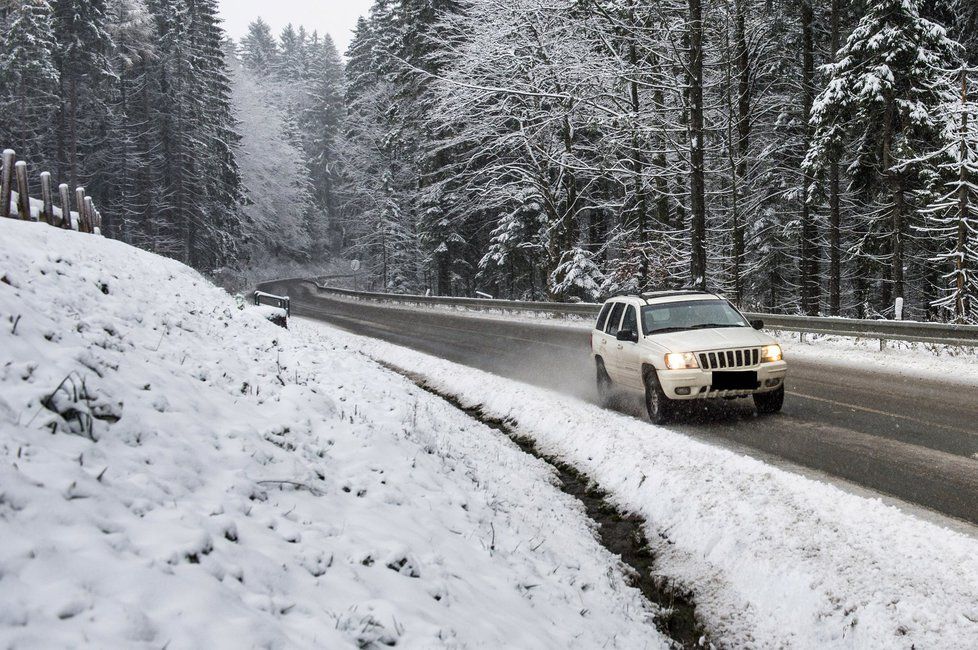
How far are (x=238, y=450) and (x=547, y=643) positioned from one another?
8.33 ft

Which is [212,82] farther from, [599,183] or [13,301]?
[13,301]

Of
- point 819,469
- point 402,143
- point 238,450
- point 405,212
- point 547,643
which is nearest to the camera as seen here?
point 547,643

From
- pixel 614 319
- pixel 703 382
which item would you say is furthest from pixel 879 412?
pixel 614 319

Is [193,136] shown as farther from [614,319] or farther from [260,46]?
[260,46]

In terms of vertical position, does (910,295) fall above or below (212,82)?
below

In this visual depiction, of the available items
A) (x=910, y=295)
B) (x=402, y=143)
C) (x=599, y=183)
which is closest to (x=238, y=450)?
(x=599, y=183)

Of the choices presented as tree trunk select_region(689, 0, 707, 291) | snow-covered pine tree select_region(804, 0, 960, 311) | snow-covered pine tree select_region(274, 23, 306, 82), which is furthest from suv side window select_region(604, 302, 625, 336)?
snow-covered pine tree select_region(274, 23, 306, 82)

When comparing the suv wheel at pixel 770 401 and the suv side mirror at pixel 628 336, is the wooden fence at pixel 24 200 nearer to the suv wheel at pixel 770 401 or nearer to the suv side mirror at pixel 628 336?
the suv side mirror at pixel 628 336

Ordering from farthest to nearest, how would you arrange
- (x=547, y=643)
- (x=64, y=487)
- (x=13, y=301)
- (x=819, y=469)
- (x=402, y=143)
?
(x=402, y=143), (x=819, y=469), (x=13, y=301), (x=547, y=643), (x=64, y=487)

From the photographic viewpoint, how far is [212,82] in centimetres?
4659

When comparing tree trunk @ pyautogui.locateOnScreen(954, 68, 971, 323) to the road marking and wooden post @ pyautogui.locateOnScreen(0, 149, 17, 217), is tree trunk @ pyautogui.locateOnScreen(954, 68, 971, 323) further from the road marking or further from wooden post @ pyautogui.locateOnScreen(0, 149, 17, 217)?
wooden post @ pyautogui.locateOnScreen(0, 149, 17, 217)

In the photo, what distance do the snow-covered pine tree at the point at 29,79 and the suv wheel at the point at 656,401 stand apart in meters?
33.9

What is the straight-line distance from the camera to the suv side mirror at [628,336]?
9.88 m

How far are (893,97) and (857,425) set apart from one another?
15.8 m
